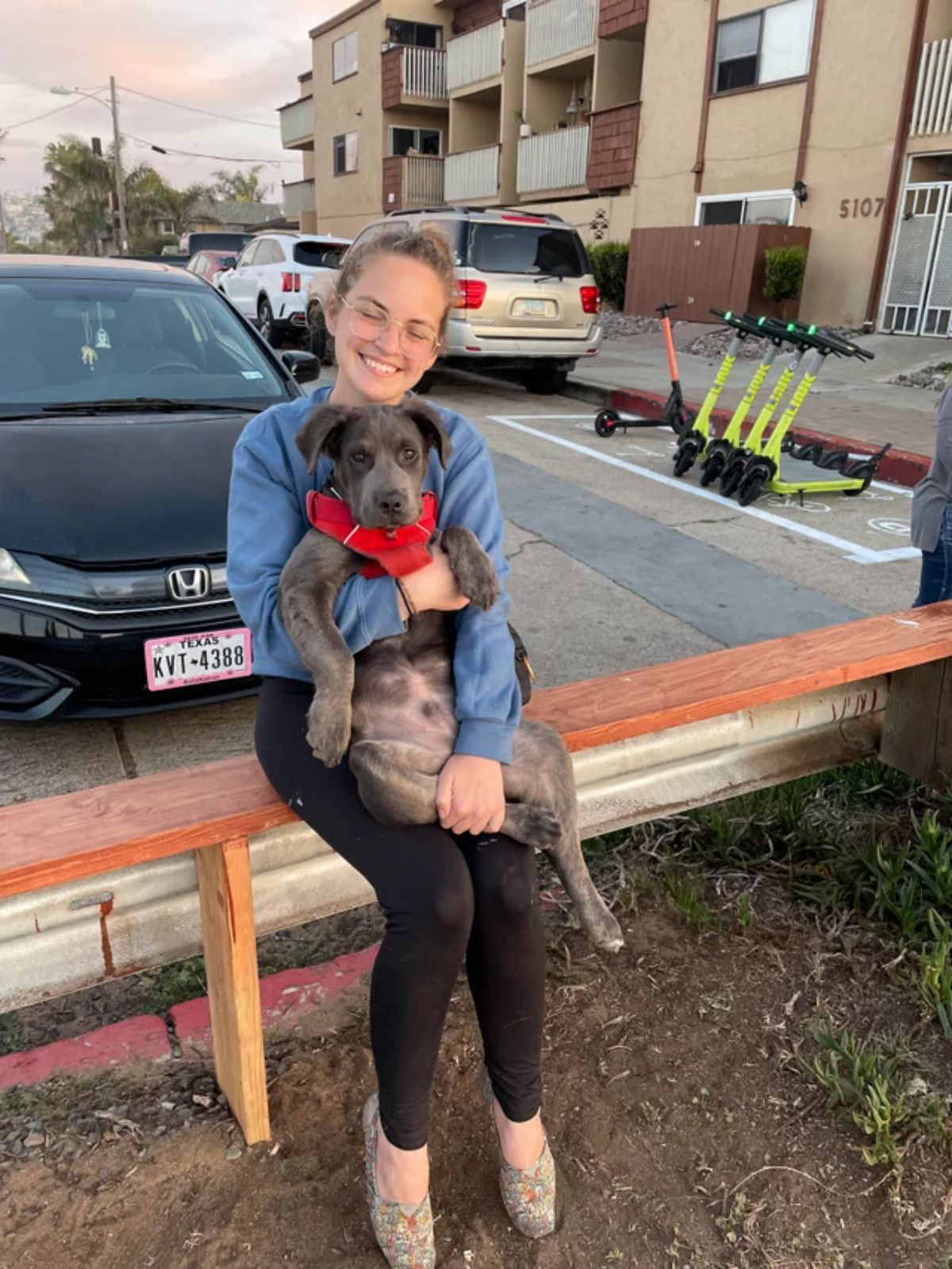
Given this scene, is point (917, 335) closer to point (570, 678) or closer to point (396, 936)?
point (570, 678)

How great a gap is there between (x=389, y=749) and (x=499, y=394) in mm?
11758

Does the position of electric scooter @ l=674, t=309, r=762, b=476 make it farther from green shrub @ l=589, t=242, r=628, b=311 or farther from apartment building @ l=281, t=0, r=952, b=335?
green shrub @ l=589, t=242, r=628, b=311

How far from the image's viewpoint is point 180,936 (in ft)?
7.10

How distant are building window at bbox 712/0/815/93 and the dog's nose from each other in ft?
63.5

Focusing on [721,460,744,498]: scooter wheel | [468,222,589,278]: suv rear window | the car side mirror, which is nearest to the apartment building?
[468,222,589,278]: suv rear window

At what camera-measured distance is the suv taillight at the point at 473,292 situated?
11438 mm

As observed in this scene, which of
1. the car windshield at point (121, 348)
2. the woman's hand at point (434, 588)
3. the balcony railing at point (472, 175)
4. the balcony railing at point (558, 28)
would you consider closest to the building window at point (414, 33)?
the balcony railing at point (472, 175)

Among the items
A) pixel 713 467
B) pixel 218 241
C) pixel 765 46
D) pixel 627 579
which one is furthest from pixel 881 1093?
pixel 218 241

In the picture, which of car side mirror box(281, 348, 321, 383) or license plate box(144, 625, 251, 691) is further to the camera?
car side mirror box(281, 348, 321, 383)

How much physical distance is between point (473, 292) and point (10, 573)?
29.6 ft

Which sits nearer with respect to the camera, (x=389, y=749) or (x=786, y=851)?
(x=389, y=749)

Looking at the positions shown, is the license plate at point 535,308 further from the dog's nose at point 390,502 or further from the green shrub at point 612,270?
the dog's nose at point 390,502

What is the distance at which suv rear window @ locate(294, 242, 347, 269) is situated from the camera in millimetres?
14648

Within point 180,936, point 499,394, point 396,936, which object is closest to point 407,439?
point 396,936
